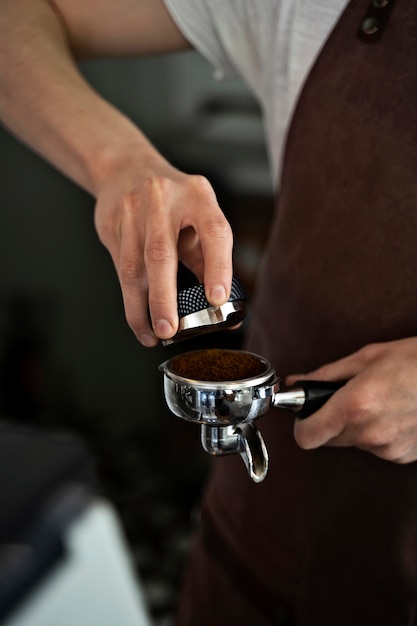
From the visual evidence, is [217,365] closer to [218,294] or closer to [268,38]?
[218,294]

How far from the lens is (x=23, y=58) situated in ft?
2.51

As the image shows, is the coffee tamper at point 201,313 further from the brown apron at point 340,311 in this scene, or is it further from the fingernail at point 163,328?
the brown apron at point 340,311

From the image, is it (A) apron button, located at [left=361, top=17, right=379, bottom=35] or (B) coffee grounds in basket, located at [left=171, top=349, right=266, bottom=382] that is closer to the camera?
(B) coffee grounds in basket, located at [left=171, top=349, right=266, bottom=382]

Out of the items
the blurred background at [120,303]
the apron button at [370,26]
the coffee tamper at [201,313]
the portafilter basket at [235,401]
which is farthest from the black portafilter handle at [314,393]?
the blurred background at [120,303]

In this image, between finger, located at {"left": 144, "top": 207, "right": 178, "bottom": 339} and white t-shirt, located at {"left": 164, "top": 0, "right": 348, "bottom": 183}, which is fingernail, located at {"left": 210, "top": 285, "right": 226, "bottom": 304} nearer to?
finger, located at {"left": 144, "top": 207, "right": 178, "bottom": 339}

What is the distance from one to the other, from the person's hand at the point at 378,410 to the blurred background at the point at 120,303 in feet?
4.96

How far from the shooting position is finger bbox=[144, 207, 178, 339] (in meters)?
0.56

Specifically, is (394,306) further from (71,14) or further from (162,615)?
(162,615)

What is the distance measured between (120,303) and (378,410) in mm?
1996

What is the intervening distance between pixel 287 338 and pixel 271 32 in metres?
0.36

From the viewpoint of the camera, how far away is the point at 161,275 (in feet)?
1.87

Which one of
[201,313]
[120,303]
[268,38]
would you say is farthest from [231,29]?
[120,303]

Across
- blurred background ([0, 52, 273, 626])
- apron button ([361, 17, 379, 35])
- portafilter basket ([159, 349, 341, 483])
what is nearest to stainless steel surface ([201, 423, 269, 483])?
portafilter basket ([159, 349, 341, 483])

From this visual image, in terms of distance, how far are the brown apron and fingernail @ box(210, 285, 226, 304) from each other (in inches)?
9.2
